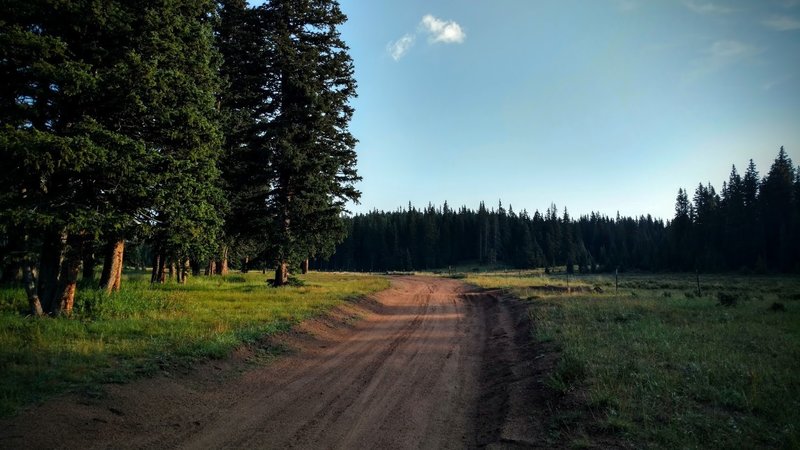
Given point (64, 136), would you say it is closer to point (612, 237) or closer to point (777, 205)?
point (777, 205)

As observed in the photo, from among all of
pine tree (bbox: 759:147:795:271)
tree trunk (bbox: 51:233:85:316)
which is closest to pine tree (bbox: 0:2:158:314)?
tree trunk (bbox: 51:233:85:316)

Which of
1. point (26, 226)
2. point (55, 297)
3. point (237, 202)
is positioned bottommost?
point (55, 297)

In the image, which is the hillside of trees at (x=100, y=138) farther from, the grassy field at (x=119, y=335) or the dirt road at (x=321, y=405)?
the dirt road at (x=321, y=405)

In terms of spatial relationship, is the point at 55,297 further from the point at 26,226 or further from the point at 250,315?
the point at 250,315

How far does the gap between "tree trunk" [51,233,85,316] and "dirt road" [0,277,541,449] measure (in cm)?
578

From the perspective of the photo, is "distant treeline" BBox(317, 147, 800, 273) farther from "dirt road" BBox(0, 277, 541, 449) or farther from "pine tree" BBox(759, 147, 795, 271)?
"dirt road" BBox(0, 277, 541, 449)

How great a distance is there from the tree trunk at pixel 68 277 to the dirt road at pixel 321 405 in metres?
5.78

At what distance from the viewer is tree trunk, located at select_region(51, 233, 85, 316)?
11.5 m

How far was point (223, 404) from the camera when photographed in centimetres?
714

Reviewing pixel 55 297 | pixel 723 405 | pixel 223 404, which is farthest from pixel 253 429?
pixel 55 297

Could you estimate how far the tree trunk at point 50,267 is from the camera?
11492 millimetres

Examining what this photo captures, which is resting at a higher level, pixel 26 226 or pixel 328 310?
pixel 26 226

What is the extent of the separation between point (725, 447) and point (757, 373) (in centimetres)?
359

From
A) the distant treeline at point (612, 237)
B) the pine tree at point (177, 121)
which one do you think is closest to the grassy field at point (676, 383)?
the pine tree at point (177, 121)
